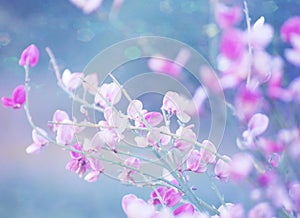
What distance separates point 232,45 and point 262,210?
19 centimetres

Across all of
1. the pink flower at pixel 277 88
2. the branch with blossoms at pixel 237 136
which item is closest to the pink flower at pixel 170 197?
the branch with blossoms at pixel 237 136

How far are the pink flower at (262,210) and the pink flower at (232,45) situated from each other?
0.55 feet

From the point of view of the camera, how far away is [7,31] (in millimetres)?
1211

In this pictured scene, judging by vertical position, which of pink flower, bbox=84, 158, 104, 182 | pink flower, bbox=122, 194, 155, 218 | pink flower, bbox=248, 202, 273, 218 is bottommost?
pink flower, bbox=122, 194, 155, 218

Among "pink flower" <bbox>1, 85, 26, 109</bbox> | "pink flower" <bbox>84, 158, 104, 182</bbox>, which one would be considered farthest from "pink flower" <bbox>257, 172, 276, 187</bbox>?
"pink flower" <bbox>1, 85, 26, 109</bbox>

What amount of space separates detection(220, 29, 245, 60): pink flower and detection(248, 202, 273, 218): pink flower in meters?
0.17

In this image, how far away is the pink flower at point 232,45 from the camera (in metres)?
0.48

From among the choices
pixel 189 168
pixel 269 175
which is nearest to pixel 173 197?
pixel 189 168

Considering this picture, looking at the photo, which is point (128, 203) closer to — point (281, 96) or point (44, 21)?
point (281, 96)

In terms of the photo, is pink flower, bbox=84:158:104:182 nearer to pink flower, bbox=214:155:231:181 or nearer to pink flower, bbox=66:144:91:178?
pink flower, bbox=66:144:91:178

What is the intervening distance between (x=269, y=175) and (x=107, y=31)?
75cm

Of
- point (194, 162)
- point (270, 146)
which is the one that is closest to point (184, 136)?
point (194, 162)

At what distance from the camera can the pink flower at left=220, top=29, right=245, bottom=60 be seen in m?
0.48

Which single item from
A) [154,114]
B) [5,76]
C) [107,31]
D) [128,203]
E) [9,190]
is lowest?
[128,203]
